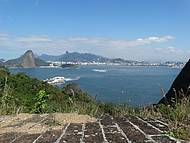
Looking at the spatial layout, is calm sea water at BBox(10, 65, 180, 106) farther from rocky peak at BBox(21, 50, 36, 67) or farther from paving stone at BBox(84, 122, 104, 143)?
rocky peak at BBox(21, 50, 36, 67)

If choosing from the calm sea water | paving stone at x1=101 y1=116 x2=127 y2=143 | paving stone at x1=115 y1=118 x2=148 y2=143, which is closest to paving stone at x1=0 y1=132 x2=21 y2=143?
paving stone at x1=101 y1=116 x2=127 y2=143

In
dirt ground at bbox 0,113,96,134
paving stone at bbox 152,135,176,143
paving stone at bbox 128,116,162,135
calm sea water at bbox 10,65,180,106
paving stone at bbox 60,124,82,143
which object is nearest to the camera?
paving stone at bbox 152,135,176,143

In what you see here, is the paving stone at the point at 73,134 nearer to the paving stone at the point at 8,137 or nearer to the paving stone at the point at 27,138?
the paving stone at the point at 27,138

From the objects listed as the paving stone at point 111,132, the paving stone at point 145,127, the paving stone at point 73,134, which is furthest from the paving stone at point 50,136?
the paving stone at point 145,127

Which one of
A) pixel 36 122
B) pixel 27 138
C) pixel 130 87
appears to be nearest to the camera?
pixel 27 138

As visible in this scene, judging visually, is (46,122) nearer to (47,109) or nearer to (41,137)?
(41,137)

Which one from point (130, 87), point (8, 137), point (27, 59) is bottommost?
point (130, 87)

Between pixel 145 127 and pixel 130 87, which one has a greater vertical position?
pixel 145 127

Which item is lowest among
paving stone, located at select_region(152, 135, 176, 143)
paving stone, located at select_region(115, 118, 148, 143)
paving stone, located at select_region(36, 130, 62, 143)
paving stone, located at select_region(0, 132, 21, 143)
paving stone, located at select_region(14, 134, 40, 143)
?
A: paving stone, located at select_region(0, 132, 21, 143)

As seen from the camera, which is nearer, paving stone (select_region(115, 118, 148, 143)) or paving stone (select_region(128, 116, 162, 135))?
paving stone (select_region(115, 118, 148, 143))

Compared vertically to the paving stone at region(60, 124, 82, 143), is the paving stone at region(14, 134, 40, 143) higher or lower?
lower

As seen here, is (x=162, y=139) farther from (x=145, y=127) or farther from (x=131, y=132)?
(x=145, y=127)

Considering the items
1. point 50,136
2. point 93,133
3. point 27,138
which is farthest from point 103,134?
point 27,138
